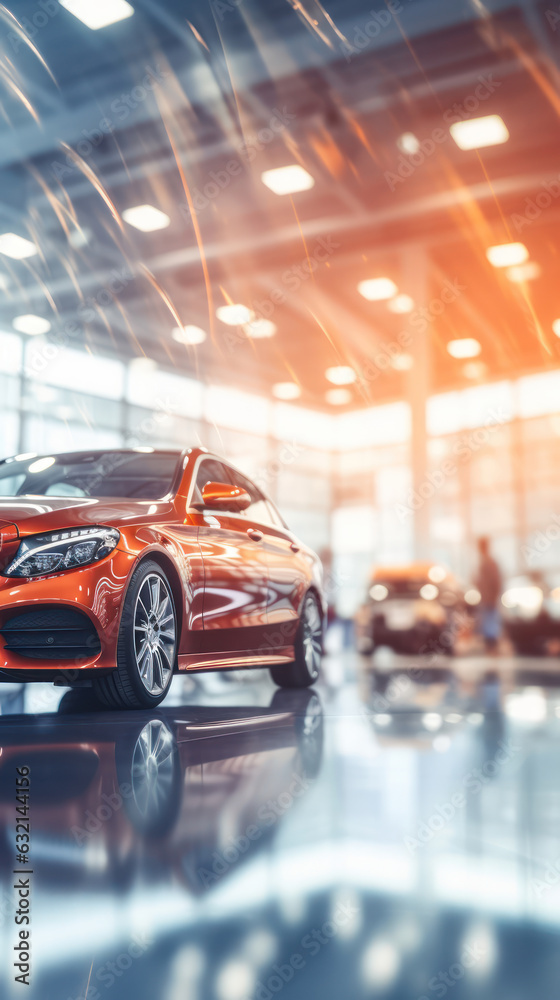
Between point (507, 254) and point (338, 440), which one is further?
point (338, 440)

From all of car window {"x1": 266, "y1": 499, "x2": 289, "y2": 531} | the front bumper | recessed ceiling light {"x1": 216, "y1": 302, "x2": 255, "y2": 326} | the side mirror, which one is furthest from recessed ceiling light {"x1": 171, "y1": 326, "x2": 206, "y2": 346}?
the front bumper

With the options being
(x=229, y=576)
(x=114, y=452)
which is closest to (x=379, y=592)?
(x=114, y=452)

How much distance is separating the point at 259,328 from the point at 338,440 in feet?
39.3

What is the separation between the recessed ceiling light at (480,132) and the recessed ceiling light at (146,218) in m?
4.93

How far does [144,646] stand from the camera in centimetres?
403

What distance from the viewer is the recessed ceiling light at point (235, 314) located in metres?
20.8

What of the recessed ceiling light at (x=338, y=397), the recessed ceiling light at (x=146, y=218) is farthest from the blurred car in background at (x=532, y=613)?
the recessed ceiling light at (x=338, y=397)

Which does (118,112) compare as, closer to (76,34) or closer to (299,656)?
(76,34)

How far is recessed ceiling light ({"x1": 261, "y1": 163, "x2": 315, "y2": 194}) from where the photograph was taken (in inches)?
508

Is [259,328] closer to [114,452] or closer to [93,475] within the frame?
[114,452]

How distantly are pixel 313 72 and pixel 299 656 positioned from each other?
23.9ft

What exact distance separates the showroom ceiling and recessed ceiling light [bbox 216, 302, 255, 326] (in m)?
0.25

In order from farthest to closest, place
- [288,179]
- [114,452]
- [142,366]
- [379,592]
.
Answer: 1. [142,366]
2. [288,179]
3. [379,592]
4. [114,452]

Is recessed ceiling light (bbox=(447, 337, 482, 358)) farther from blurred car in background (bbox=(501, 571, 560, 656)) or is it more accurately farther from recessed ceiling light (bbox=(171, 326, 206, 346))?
blurred car in background (bbox=(501, 571, 560, 656))
